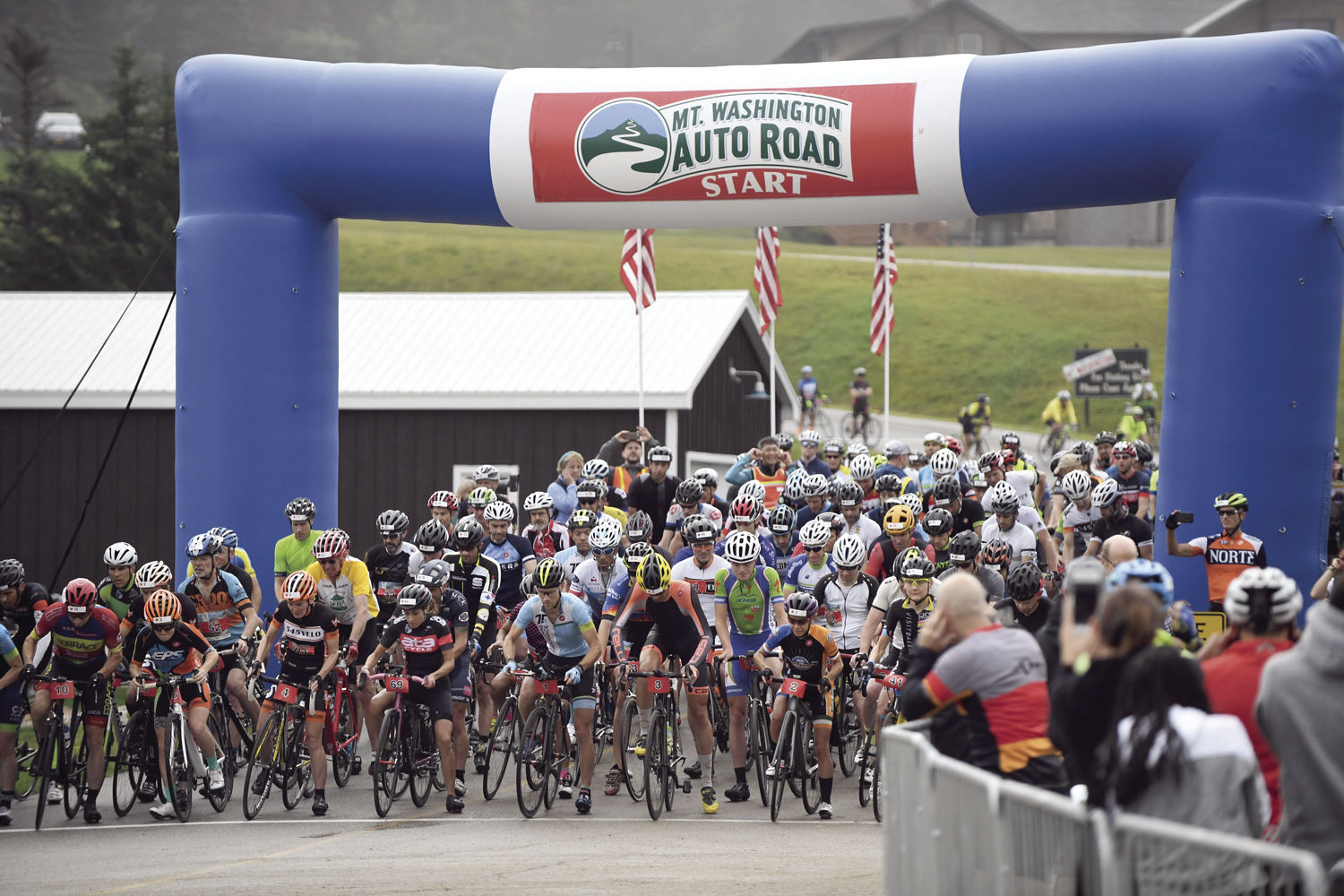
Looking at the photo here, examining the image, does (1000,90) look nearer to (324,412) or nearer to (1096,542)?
(1096,542)

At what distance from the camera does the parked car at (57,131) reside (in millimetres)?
71875

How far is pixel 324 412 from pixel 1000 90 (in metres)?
6.54

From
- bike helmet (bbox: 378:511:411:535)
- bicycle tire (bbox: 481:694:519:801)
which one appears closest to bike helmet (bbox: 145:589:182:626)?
bike helmet (bbox: 378:511:411:535)

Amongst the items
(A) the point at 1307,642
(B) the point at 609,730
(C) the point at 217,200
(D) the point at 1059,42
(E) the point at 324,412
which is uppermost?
(D) the point at 1059,42

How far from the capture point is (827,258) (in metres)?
62.9

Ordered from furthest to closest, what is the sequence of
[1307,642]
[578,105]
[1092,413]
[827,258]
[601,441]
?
1. [827,258]
2. [1092,413]
3. [601,441]
4. [578,105]
5. [1307,642]

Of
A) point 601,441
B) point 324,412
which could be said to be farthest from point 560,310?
point 324,412

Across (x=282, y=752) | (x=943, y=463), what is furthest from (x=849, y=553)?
(x=282, y=752)

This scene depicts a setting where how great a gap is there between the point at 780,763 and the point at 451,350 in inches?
545

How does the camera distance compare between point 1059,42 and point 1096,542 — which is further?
point 1059,42

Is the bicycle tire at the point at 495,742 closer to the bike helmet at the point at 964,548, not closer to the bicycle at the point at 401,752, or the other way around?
the bicycle at the point at 401,752

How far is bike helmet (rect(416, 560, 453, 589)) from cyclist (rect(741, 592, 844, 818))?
103 inches

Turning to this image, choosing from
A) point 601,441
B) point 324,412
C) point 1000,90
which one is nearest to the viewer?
point 1000,90

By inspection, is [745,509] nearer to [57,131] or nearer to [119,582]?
[119,582]
